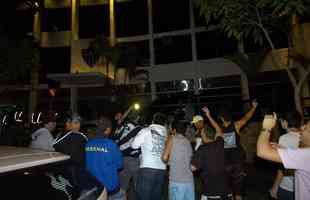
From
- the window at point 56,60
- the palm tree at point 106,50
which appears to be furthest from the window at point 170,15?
the window at point 56,60

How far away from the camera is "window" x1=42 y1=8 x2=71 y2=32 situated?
23.5 metres

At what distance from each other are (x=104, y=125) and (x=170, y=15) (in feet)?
60.2

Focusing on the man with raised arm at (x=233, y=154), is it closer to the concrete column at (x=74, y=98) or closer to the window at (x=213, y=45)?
the window at (x=213, y=45)

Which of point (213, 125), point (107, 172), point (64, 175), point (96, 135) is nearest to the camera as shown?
point (64, 175)

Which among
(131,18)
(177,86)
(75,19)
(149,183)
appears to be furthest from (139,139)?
(75,19)

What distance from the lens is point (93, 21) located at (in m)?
23.0

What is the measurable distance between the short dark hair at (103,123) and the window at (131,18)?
1787cm

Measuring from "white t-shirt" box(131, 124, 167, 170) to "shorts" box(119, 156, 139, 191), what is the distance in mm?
632

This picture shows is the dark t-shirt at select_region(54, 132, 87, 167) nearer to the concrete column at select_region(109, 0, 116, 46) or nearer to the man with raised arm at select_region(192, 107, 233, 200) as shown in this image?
the man with raised arm at select_region(192, 107, 233, 200)

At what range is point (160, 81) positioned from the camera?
800 inches

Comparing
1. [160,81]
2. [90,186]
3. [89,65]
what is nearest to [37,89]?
[89,65]

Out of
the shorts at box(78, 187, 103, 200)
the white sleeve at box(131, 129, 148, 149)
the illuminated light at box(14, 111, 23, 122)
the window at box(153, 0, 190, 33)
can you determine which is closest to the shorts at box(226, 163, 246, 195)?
the white sleeve at box(131, 129, 148, 149)

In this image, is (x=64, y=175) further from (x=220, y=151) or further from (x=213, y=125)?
(x=213, y=125)

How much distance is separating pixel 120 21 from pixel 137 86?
538 centimetres
